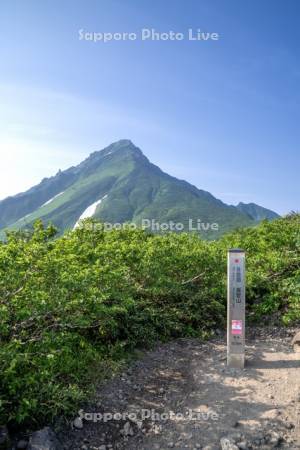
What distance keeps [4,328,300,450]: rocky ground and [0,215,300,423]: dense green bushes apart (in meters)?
0.54

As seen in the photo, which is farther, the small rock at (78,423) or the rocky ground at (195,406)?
the small rock at (78,423)

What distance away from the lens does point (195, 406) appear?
285 inches

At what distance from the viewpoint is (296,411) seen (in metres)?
7.00

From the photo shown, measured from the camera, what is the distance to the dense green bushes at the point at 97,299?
6.57m

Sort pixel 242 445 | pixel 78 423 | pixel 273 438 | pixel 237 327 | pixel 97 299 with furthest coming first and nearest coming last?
pixel 237 327, pixel 97 299, pixel 78 423, pixel 273 438, pixel 242 445

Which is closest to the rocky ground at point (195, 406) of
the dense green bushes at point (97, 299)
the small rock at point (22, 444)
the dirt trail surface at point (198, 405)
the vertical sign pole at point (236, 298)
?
the dirt trail surface at point (198, 405)

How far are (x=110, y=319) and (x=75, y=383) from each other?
60.6 inches

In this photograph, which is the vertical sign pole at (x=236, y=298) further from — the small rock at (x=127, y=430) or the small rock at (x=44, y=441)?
the small rock at (x=44, y=441)

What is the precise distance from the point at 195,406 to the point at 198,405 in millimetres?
58

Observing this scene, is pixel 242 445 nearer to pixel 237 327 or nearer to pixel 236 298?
pixel 237 327

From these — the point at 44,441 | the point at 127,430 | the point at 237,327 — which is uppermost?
the point at 237,327

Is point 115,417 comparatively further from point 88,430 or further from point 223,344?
point 223,344

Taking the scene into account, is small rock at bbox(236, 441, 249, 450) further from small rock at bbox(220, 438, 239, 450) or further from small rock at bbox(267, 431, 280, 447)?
small rock at bbox(267, 431, 280, 447)

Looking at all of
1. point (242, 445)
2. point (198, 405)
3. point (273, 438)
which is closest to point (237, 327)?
point (198, 405)
